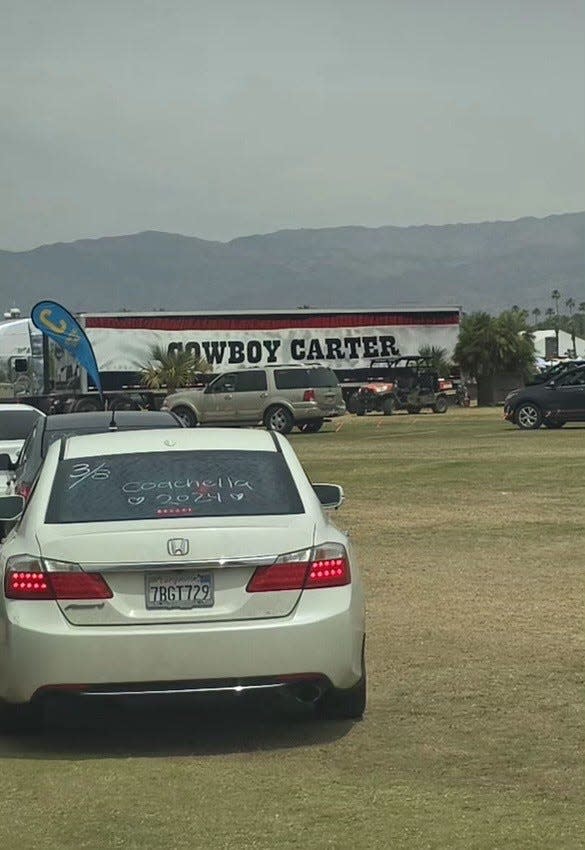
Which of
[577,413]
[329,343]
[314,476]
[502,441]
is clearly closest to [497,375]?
[329,343]

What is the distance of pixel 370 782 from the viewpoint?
286 inches

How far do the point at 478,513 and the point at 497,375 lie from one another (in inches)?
2052

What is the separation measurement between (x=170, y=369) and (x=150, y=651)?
55.6 metres

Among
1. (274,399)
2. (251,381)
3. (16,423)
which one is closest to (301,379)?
(274,399)

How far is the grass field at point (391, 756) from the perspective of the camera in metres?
6.42

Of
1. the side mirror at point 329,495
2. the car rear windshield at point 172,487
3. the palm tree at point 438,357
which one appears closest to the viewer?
the car rear windshield at point 172,487

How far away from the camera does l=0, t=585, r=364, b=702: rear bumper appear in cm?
771

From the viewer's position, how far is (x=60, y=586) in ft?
25.8

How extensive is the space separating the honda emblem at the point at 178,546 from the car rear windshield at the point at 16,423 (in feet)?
40.7

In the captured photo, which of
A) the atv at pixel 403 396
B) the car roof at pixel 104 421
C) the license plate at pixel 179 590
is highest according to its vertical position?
the car roof at pixel 104 421

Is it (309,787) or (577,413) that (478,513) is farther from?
(577,413)

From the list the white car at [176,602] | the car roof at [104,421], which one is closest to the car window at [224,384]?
the car roof at [104,421]

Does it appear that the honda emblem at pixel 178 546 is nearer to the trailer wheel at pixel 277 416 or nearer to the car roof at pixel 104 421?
the car roof at pixel 104 421

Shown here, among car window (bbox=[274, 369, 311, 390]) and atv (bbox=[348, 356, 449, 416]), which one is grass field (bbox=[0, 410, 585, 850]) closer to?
car window (bbox=[274, 369, 311, 390])
